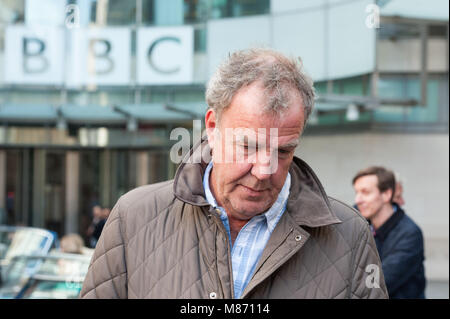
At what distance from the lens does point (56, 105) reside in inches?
473

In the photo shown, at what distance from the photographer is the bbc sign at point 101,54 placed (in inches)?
448

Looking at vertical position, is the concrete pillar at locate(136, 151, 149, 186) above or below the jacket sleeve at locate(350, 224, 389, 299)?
below

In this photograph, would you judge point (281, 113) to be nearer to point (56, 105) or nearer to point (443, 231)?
→ point (443, 231)

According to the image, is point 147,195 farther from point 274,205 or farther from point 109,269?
point 274,205

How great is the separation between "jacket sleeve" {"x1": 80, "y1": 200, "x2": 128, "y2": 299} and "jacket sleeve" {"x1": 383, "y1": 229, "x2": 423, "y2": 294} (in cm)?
250

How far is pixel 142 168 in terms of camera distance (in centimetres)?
1326

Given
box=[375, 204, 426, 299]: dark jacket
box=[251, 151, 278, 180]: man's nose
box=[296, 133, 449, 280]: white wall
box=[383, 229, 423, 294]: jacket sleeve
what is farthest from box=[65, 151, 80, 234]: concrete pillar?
box=[251, 151, 278, 180]: man's nose

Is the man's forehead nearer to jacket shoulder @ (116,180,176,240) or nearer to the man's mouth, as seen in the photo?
the man's mouth

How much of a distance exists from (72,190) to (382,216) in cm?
1067

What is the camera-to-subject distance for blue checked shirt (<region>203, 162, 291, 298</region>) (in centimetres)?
172

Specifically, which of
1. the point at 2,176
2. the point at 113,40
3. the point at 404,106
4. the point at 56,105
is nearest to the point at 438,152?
the point at 404,106

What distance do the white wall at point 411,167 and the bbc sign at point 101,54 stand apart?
2.92 meters

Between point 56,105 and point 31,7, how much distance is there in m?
1.90

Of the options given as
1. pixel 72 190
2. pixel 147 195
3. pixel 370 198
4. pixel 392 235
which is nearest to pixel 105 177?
pixel 72 190
